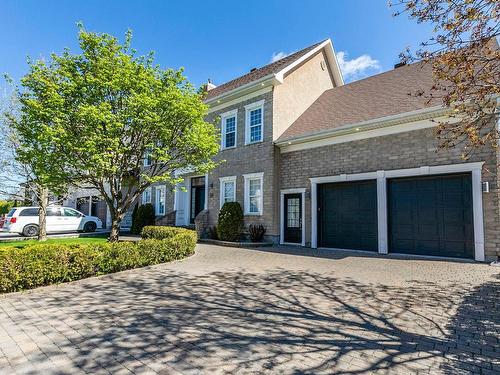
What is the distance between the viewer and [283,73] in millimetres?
14688

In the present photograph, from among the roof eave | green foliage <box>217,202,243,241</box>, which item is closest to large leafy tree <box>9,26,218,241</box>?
green foliage <box>217,202,243,241</box>

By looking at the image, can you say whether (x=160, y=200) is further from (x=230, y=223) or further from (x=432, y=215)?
(x=432, y=215)

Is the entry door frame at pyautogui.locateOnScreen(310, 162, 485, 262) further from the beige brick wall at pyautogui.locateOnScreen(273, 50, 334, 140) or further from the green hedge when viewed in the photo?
the green hedge

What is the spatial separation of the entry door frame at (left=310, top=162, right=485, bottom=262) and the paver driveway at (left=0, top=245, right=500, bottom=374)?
1954 mm

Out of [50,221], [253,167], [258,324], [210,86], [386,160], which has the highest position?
[210,86]

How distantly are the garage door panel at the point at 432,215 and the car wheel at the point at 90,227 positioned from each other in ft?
60.9

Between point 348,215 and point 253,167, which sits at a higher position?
point 253,167

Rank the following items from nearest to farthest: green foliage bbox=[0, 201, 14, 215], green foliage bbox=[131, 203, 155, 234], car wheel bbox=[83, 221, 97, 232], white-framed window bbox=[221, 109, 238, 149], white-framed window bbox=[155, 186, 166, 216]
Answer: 1. white-framed window bbox=[221, 109, 238, 149]
2. green foliage bbox=[131, 203, 155, 234]
3. car wheel bbox=[83, 221, 97, 232]
4. white-framed window bbox=[155, 186, 166, 216]
5. green foliage bbox=[0, 201, 14, 215]

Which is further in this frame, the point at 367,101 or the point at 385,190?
the point at 367,101

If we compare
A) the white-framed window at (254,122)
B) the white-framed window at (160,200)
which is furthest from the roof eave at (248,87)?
the white-framed window at (160,200)

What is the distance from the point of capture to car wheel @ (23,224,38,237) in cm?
1820

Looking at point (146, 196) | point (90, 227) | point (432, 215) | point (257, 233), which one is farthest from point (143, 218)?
point (432, 215)

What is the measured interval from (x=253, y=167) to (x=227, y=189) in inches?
88.1

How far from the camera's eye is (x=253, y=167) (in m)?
15.3
